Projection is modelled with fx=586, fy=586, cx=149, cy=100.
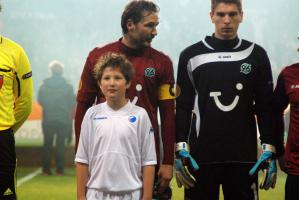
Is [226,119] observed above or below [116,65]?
below

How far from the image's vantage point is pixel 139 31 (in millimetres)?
3203

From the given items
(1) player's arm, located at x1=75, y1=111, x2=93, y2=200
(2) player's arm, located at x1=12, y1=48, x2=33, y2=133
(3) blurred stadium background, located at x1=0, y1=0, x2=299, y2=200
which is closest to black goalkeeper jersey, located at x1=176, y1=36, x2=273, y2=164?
(1) player's arm, located at x1=75, y1=111, x2=93, y2=200

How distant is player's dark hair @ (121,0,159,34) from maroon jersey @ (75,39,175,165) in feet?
0.46

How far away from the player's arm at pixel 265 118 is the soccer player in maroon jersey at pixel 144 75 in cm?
48

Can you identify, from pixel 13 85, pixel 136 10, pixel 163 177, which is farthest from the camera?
pixel 13 85

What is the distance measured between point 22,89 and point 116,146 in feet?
2.85

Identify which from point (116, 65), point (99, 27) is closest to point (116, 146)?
point (116, 65)

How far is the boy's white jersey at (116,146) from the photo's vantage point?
2.89 meters

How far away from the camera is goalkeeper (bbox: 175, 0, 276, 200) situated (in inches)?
125

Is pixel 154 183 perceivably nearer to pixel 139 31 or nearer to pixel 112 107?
pixel 112 107

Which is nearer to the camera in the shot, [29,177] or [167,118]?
[167,118]

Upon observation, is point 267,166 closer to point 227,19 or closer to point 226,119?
A: point 226,119

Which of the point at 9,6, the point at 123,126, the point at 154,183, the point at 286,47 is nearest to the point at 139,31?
the point at 123,126

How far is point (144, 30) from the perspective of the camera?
3.20 meters
